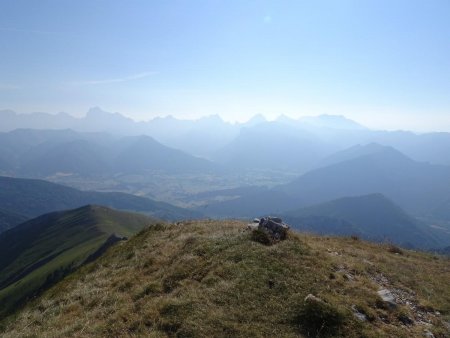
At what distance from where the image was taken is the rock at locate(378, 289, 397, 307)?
15421 mm

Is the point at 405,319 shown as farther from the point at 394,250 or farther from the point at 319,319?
the point at 394,250

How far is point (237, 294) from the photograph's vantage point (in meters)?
15.0

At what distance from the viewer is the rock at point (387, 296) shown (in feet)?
50.6

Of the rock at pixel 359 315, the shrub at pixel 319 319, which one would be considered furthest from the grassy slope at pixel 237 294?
the rock at pixel 359 315

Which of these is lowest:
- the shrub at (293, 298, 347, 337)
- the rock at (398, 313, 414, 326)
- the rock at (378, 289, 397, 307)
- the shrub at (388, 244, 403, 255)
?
the shrub at (388, 244, 403, 255)

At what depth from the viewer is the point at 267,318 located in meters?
13.5

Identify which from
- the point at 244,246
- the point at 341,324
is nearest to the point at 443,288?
the point at 341,324

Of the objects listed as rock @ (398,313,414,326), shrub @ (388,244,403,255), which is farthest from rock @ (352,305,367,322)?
shrub @ (388,244,403,255)

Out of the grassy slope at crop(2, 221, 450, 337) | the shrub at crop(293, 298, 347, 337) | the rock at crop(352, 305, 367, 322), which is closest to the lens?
the shrub at crop(293, 298, 347, 337)

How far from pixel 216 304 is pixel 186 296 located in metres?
1.42

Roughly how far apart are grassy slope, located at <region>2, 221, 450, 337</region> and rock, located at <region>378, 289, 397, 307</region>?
287mm

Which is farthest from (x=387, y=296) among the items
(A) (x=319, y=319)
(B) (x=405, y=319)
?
(A) (x=319, y=319)

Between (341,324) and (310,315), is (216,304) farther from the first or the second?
(341,324)

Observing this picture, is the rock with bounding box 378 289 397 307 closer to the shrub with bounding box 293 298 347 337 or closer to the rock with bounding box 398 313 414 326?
the rock with bounding box 398 313 414 326
